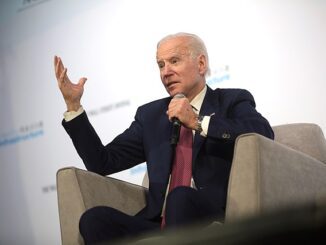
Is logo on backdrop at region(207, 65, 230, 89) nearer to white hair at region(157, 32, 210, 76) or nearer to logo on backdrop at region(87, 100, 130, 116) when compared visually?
white hair at region(157, 32, 210, 76)

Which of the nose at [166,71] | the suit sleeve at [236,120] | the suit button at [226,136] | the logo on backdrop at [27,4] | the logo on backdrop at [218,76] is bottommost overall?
the suit button at [226,136]

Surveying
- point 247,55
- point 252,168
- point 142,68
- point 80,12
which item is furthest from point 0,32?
point 252,168

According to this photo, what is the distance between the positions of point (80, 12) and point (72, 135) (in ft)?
4.32

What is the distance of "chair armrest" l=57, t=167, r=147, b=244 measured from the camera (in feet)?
5.80

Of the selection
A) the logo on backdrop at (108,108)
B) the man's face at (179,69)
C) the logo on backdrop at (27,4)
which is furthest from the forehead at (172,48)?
the logo on backdrop at (27,4)

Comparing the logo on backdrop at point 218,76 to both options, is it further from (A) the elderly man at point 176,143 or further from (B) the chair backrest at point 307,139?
(B) the chair backrest at point 307,139

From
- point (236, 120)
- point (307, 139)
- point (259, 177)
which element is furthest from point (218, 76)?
→ point (259, 177)

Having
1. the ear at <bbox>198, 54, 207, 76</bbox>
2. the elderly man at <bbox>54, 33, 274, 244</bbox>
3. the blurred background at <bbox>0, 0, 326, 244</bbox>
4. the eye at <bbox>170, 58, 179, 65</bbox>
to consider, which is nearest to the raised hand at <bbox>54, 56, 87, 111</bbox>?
the elderly man at <bbox>54, 33, 274, 244</bbox>

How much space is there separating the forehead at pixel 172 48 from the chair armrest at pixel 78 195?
480 millimetres

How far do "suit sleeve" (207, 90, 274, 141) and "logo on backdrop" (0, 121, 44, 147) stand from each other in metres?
1.43

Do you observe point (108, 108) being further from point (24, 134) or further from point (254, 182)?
point (254, 182)

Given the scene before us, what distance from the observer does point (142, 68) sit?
9.09 ft

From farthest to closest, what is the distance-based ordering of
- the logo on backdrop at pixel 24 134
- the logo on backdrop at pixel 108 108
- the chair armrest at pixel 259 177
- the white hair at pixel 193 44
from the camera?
the logo on backdrop at pixel 24 134 < the logo on backdrop at pixel 108 108 < the white hair at pixel 193 44 < the chair armrest at pixel 259 177

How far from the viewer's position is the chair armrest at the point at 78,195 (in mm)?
1767
